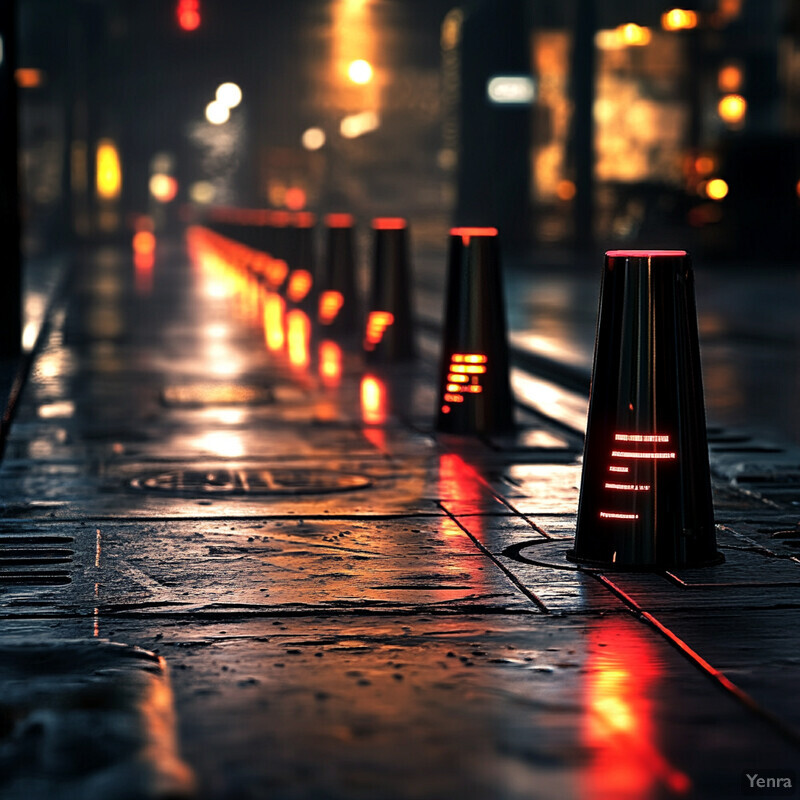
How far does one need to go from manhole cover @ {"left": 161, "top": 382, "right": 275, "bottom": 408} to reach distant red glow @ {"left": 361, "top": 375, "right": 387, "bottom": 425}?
0.66m

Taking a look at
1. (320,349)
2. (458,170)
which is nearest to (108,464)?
(320,349)

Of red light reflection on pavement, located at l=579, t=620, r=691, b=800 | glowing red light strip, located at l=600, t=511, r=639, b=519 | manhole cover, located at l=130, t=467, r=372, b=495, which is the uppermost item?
glowing red light strip, located at l=600, t=511, r=639, b=519

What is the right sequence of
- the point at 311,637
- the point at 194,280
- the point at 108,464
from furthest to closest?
1. the point at 194,280
2. the point at 108,464
3. the point at 311,637

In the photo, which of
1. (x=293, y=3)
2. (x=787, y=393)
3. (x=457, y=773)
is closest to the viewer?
(x=457, y=773)

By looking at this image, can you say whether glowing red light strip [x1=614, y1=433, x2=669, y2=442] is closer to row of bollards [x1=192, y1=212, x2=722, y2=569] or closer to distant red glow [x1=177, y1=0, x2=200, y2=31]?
row of bollards [x1=192, y1=212, x2=722, y2=569]

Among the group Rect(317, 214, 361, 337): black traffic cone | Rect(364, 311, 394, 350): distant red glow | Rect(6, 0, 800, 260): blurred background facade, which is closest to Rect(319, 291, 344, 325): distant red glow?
Rect(317, 214, 361, 337): black traffic cone

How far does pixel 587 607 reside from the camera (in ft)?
17.9

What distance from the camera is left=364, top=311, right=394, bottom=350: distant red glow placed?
1424 centimetres

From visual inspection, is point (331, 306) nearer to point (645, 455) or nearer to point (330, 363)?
point (330, 363)

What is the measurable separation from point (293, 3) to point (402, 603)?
35777 millimetres

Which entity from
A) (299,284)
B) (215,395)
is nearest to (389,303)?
(215,395)

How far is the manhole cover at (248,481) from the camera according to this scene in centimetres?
785

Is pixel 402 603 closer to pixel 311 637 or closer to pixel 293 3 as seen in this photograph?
pixel 311 637

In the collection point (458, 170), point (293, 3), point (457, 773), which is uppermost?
point (293, 3)
